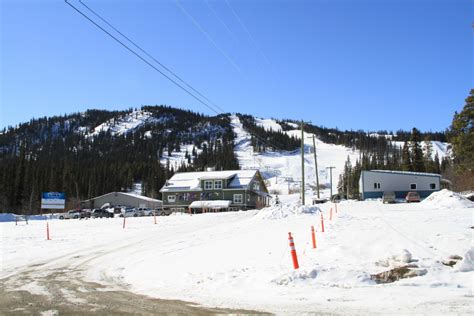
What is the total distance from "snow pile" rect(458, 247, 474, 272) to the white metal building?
2541 inches

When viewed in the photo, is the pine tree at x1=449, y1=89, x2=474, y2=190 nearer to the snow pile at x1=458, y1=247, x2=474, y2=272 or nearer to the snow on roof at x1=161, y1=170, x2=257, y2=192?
the snow on roof at x1=161, y1=170, x2=257, y2=192

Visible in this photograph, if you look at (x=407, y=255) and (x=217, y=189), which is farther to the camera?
(x=217, y=189)

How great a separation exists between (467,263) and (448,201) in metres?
29.3

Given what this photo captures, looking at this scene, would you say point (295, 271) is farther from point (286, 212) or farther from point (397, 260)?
point (286, 212)

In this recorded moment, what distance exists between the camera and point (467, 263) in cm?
1032

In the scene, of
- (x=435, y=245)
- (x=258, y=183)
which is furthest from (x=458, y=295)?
(x=258, y=183)

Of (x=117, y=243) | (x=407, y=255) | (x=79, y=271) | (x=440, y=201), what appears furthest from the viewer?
(x=440, y=201)

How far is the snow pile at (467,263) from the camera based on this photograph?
33.6 feet

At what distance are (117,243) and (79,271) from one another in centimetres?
888

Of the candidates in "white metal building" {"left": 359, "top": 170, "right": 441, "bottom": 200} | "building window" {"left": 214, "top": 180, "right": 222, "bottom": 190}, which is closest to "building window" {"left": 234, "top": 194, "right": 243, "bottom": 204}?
"building window" {"left": 214, "top": 180, "right": 222, "bottom": 190}

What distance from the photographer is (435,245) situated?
43.5ft

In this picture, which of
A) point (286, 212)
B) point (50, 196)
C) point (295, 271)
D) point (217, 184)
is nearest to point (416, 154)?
point (217, 184)

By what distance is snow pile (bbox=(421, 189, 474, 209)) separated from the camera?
34709mm

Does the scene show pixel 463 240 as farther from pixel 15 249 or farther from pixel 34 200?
pixel 34 200
